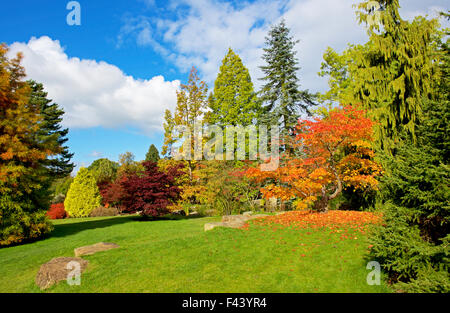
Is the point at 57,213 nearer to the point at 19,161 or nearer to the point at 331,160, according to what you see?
the point at 19,161

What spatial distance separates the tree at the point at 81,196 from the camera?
1973 cm

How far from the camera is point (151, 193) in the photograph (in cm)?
1415

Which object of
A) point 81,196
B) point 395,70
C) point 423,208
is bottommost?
point 81,196

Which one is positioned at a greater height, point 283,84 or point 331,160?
point 283,84

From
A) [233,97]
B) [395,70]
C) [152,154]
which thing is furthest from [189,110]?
[152,154]

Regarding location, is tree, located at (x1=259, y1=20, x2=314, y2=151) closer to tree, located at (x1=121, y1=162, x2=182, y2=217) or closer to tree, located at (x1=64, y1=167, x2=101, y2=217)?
tree, located at (x1=121, y1=162, x2=182, y2=217)

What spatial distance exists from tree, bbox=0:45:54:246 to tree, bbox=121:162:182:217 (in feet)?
15.5

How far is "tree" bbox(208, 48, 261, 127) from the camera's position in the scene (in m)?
20.0

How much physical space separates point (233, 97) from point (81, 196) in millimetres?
15230

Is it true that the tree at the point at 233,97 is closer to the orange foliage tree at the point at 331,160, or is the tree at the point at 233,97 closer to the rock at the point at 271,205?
the rock at the point at 271,205

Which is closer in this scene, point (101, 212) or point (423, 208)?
point (423, 208)

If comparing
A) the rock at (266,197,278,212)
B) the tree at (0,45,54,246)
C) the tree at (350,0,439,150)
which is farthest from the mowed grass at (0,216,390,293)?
the rock at (266,197,278,212)

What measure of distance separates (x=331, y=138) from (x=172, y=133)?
13932mm
